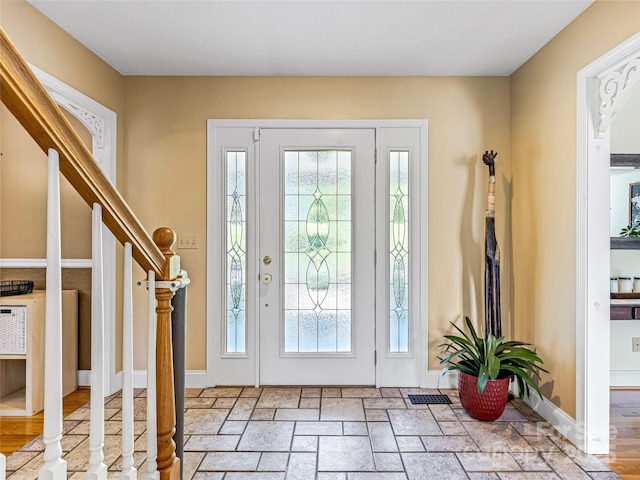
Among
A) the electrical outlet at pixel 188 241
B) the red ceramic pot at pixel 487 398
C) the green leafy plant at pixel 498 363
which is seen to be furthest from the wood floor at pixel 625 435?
the electrical outlet at pixel 188 241

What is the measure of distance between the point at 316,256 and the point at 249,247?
0.55m

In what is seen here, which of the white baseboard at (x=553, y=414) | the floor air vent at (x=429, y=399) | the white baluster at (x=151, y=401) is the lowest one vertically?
the floor air vent at (x=429, y=399)

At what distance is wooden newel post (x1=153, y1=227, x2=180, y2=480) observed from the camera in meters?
1.40

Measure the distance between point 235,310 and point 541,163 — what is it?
8.33 ft

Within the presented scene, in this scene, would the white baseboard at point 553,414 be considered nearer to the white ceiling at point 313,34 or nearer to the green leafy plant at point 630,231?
the green leafy plant at point 630,231

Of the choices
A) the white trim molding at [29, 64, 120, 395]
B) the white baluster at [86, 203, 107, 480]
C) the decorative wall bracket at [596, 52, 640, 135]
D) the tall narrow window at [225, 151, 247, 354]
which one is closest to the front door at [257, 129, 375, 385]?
the tall narrow window at [225, 151, 247, 354]

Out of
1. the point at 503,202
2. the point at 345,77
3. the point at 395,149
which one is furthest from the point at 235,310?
the point at 503,202

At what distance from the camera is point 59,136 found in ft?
3.02

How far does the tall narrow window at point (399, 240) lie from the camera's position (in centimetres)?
338

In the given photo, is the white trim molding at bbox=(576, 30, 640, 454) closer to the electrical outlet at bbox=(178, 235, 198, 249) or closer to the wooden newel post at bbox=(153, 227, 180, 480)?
the wooden newel post at bbox=(153, 227, 180, 480)

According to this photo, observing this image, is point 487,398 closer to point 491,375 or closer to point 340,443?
point 491,375

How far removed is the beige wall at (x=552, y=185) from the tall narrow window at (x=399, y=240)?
33.2 inches

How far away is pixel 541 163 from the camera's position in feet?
9.44

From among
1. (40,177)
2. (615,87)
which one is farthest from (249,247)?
(615,87)
